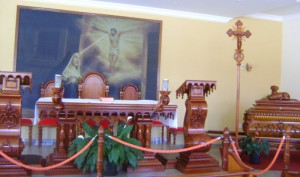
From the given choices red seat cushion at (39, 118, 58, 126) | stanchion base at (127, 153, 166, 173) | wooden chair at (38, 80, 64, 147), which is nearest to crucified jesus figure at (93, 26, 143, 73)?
wooden chair at (38, 80, 64, 147)

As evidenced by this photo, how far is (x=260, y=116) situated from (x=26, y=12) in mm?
4906

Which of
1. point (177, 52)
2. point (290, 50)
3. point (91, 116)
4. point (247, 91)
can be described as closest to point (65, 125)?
point (91, 116)

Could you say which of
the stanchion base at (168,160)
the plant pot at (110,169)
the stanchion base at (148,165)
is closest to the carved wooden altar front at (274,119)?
the stanchion base at (168,160)

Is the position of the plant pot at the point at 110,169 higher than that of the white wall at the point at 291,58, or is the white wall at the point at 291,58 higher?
the white wall at the point at 291,58

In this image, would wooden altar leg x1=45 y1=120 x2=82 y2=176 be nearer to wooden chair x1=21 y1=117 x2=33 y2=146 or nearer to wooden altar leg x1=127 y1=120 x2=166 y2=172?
wooden altar leg x1=127 y1=120 x2=166 y2=172

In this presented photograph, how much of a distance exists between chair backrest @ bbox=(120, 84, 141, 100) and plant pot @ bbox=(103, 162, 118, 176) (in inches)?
96.1

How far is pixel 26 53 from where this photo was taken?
5.91m

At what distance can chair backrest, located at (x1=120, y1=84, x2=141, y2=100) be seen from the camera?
6375 millimetres

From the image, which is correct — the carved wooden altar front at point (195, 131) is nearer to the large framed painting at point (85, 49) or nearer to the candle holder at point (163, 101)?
the candle holder at point (163, 101)

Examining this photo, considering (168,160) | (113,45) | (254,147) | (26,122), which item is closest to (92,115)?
(168,160)

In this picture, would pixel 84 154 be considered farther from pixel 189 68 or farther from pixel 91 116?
→ pixel 189 68

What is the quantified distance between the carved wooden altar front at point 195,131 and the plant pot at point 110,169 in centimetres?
100

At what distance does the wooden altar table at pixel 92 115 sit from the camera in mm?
4125

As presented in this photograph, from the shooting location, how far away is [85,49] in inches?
246
